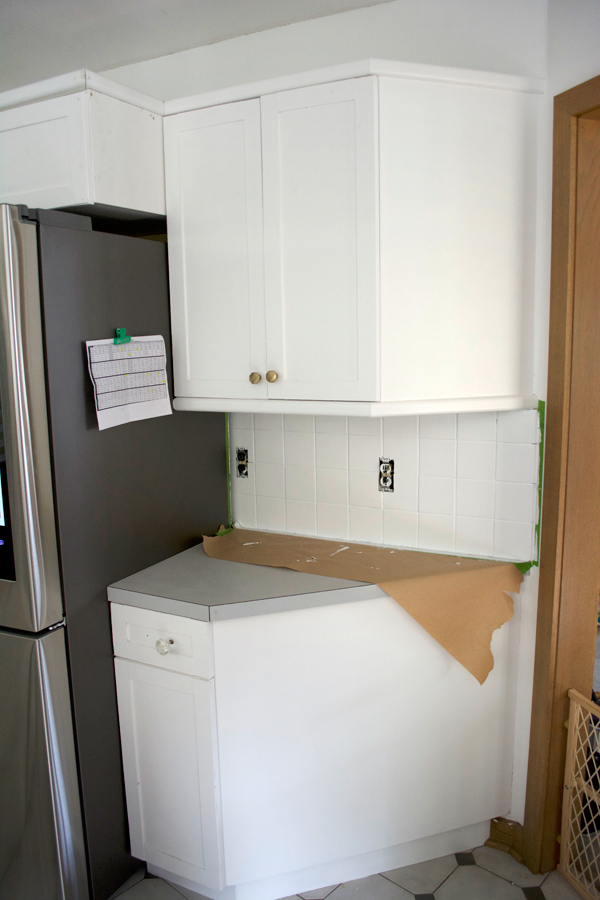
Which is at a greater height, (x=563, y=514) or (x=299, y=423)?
(x=299, y=423)

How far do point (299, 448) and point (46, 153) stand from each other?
1053mm

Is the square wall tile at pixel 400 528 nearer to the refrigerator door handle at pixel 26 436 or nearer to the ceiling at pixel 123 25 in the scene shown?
the refrigerator door handle at pixel 26 436

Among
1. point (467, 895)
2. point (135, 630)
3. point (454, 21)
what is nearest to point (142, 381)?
point (135, 630)

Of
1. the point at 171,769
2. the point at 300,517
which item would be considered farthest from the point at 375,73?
the point at 171,769

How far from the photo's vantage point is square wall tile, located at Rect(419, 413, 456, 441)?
1.78 meters

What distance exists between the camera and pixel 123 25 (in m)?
1.77

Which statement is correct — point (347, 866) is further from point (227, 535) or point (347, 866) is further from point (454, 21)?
point (454, 21)

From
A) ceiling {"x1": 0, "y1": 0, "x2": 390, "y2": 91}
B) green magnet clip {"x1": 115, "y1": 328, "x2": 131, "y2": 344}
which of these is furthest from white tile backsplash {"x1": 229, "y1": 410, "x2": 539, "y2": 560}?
ceiling {"x1": 0, "y1": 0, "x2": 390, "y2": 91}

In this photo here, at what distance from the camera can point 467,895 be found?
1.67 m

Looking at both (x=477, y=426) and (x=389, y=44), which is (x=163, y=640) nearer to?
(x=477, y=426)

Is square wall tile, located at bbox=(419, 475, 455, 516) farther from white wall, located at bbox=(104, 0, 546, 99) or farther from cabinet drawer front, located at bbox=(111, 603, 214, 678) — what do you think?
white wall, located at bbox=(104, 0, 546, 99)

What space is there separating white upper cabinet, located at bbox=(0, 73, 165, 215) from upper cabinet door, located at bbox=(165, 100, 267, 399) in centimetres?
8

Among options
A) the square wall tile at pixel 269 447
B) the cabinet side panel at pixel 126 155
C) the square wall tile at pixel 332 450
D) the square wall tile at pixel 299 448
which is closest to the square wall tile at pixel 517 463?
the square wall tile at pixel 332 450

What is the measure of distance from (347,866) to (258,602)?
2.72ft
